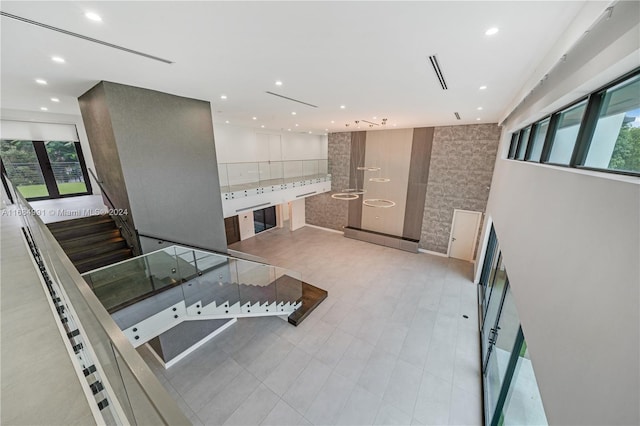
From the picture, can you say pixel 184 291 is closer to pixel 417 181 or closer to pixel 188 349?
pixel 188 349

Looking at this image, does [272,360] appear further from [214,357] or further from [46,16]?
[46,16]

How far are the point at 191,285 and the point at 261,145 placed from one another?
8002mm

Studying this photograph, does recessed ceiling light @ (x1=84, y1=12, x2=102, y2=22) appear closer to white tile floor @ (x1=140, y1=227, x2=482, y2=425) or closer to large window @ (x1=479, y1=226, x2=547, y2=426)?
large window @ (x1=479, y1=226, x2=547, y2=426)

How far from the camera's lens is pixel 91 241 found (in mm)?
5172

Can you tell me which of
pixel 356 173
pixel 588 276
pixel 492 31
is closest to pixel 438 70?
pixel 492 31

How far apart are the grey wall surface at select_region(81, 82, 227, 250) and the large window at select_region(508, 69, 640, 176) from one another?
6.52m

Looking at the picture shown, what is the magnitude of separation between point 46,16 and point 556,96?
5.45m

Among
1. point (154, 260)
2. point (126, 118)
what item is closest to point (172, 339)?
point (154, 260)

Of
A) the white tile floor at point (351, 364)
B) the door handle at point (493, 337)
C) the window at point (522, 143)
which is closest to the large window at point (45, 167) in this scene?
the white tile floor at point (351, 364)

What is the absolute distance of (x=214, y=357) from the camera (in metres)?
5.09

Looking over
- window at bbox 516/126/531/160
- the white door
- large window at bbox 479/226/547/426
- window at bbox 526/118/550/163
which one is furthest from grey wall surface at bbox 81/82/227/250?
the white door

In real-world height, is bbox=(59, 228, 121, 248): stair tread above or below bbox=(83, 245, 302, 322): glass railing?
above

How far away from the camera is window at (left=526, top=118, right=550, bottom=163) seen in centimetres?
361

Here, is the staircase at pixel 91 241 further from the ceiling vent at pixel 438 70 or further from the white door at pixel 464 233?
the white door at pixel 464 233
